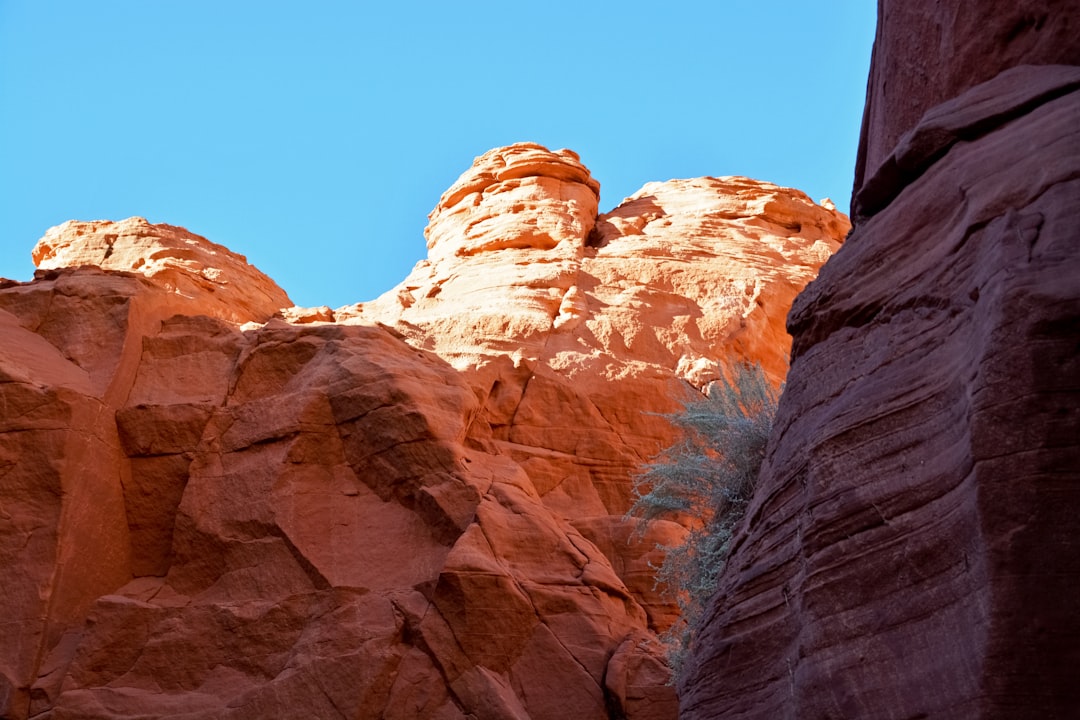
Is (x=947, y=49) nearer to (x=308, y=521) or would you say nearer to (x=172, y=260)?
(x=308, y=521)

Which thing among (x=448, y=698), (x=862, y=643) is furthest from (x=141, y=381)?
(x=862, y=643)

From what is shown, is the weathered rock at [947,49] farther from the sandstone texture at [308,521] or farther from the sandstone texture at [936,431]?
the sandstone texture at [308,521]

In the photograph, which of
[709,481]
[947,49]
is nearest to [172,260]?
[709,481]

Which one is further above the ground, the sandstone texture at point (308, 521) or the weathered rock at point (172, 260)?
the weathered rock at point (172, 260)

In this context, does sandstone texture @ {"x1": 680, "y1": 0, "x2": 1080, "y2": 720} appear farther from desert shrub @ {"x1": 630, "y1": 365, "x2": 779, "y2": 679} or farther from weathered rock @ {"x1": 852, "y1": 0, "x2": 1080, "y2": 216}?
desert shrub @ {"x1": 630, "y1": 365, "x2": 779, "y2": 679}

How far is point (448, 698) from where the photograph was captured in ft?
38.9

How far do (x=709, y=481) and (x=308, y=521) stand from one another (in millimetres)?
5068

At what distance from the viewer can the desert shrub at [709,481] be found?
1020cm

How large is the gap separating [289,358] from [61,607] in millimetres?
4201

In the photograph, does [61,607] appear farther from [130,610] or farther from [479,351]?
[479,351]

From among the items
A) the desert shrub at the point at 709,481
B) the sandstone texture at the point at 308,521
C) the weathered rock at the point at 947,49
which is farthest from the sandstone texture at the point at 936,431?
the sandstone texture at the point at 308,521

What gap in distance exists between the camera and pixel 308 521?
43.7 ft

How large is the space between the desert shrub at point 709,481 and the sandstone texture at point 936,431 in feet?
8.64

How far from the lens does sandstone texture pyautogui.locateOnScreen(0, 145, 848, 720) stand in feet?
39.6
